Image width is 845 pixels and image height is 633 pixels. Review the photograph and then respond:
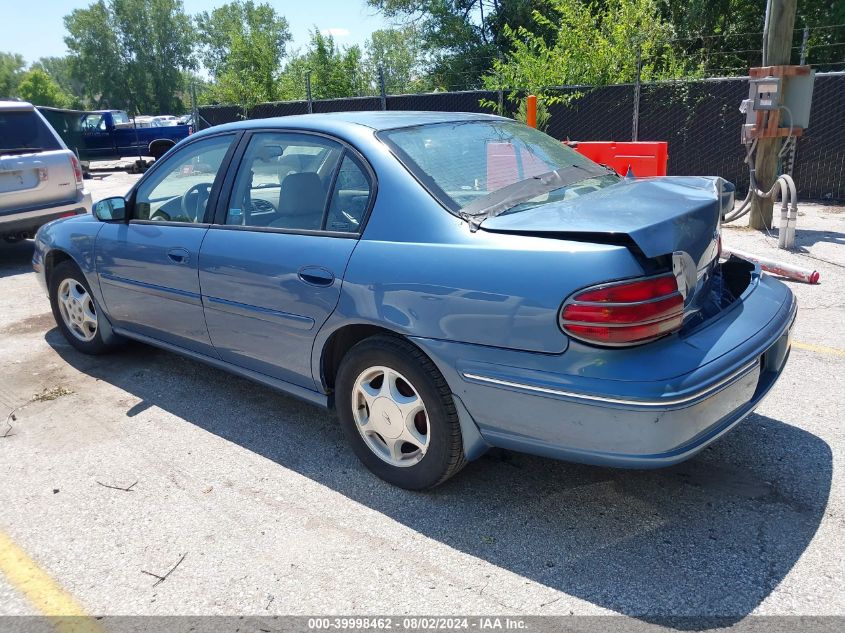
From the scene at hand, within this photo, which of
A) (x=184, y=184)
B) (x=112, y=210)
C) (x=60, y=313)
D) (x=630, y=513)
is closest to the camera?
(x=630, y=513)

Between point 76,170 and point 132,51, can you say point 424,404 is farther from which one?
point 132,51

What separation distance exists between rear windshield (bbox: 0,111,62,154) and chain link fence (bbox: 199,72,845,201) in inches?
338

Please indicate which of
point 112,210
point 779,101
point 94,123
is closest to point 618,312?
point 112,210

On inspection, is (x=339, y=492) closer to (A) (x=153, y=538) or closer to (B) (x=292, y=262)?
(A) (x=153, y=538)

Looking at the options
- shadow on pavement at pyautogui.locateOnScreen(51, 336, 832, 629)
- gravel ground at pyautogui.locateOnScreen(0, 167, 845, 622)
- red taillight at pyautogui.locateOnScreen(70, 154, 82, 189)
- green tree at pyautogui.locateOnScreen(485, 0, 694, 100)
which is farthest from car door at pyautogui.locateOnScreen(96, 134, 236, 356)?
green tree at pyautogui.locateOnScreen(485, 0, 694, 100)

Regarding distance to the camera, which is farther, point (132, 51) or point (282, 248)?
point (132, 51)

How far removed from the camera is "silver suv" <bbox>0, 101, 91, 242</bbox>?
8172mm

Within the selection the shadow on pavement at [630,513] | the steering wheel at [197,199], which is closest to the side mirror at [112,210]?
the steering wheel at [197,199]

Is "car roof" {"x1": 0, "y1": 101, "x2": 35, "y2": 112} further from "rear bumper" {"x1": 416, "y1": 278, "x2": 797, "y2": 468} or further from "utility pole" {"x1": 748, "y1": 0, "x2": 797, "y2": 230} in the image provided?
"utility pole" {"x1": 748, "y1": 0, "x2": 797, "y2": 230}

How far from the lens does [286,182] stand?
3.64m

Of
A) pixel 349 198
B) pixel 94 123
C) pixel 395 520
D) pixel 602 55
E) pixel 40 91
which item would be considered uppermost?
pixel 40 91

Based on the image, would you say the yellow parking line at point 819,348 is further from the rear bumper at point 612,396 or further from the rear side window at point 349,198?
the rear side window at point 349,198

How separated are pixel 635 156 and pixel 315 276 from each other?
21.2ft

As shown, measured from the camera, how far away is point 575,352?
2.48 meters
